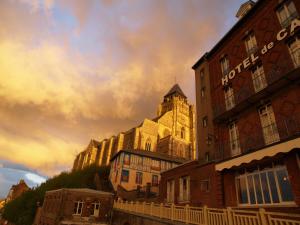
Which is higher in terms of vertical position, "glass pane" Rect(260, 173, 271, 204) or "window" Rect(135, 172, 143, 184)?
"window" Rect(135, 172, 143, 184)

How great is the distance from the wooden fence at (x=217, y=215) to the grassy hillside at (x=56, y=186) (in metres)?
21.8

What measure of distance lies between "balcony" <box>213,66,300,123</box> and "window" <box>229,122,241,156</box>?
0.83 meters

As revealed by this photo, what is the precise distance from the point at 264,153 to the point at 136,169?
2508 centimetres

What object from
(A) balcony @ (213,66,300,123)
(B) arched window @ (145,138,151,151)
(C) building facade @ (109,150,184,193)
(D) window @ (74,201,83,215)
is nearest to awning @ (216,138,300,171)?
(A) balcony @ (213,66,300,123)

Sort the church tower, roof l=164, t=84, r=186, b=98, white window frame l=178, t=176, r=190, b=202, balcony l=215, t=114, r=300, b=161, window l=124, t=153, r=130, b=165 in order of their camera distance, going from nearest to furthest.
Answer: balcony l=215, t=114, r=300, b=161
white window frame l=178, t=176, r=190, b=202
window l=124, t=153, r=130, b=165
the church tower
roof l=164, t=84, r=186, b=98

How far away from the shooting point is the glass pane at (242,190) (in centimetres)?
1264

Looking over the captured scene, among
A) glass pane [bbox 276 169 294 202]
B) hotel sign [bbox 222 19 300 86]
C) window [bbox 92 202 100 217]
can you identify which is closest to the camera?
glass pane [bbox 276 169 294 202]

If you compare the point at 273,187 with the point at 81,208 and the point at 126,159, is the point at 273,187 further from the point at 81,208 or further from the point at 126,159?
the point at 126,159

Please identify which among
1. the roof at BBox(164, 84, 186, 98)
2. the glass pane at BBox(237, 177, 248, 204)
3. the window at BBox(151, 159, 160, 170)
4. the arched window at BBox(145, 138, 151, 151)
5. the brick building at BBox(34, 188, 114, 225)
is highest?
the roof at BBox(164, 84, 186, 98)

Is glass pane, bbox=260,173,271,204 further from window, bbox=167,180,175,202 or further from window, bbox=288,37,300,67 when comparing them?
window, bbox=167,180,175,202

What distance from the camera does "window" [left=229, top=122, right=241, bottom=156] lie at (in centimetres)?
1431

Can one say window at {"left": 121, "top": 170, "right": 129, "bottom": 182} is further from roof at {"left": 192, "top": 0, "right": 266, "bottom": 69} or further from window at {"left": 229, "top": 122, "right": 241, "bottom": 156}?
window at {"left": 229, "top": 122, "right": 241, "bottom": 156}

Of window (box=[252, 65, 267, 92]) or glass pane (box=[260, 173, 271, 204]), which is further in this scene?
window (box=[252, 65, 267, 92])

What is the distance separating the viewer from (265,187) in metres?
11.4
